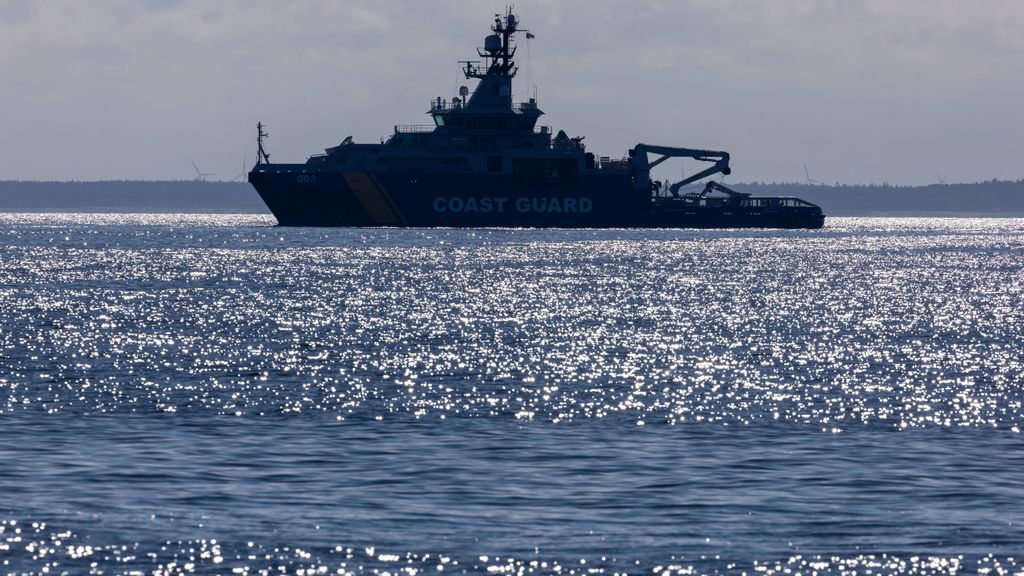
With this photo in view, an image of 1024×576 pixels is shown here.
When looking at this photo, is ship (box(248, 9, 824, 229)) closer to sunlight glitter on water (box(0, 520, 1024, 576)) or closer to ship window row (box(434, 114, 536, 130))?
ship window row (box(434, 114, 536, 130))

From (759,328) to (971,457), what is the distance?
2747cm

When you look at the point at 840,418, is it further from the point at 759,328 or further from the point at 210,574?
the point at 759,328

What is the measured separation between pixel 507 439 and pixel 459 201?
116749 millimetres

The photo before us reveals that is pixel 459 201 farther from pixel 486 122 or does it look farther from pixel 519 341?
pixel 519 341

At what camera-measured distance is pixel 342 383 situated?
34.6m

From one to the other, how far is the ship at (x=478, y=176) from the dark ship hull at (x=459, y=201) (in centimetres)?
9

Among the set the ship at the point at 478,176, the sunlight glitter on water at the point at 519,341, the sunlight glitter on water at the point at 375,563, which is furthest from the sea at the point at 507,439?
the ship at the point at 478,176

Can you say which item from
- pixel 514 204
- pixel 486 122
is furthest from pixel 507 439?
pixel 514 204

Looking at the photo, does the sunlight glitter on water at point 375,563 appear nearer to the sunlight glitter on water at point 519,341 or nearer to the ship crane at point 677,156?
the sunlight glitter on water at point 519,341

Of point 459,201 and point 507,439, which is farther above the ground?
point 459,201

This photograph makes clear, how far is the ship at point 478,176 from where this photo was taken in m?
136

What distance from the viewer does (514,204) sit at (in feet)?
471

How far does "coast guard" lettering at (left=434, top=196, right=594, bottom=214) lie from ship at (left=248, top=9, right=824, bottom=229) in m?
0.09

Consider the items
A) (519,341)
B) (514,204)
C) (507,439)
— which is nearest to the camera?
(507,439)
